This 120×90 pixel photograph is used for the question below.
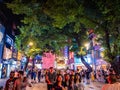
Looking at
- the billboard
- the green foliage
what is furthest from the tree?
the billboard

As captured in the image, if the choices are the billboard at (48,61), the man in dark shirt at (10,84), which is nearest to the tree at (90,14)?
the man in dark shirt at (10,84)

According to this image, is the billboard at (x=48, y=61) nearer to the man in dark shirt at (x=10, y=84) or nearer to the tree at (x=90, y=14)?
the tree at (x=90, y=14)

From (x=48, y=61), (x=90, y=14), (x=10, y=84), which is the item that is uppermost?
(x=90, y=14)

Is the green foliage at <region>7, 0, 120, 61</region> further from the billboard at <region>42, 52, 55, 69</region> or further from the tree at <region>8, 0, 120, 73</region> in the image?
the billboard at <region>42, 52, 55, 69</region>

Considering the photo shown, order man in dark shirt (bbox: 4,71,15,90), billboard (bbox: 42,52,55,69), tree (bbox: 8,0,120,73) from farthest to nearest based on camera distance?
billboard (bbox: 42,52,55,69) → tree (bbox: 8,0,120,73) → man in dark shirt (bbox: 4,71,15,90)

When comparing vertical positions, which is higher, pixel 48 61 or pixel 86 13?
pixel 86 13

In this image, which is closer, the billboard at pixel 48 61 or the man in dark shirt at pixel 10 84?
the man in dark shirt at pixel 10 84

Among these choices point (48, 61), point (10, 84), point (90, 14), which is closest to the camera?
point (10, 84)

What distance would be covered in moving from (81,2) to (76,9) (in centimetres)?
87

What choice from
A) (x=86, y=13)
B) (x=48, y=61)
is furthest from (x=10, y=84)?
(x=48, y=61)

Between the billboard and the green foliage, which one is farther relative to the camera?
the billboard

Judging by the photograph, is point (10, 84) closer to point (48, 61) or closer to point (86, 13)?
point (86, 13)

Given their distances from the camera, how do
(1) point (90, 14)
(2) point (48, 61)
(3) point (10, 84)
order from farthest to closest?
(2) point (48, 61)
(1) point (90, 14)
(3) point (10, 84)

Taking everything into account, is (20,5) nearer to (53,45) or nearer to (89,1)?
(89,1)
